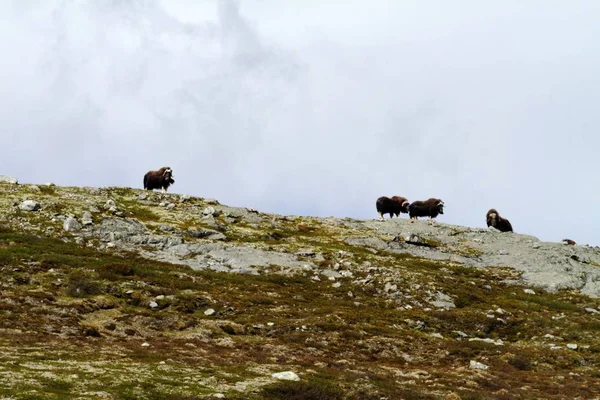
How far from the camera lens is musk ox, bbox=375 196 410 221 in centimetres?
8112

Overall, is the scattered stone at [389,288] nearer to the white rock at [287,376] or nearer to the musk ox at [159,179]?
the white rock at [287,376]

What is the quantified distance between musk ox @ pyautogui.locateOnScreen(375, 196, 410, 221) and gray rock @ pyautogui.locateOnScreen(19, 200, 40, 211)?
4400 centimetres

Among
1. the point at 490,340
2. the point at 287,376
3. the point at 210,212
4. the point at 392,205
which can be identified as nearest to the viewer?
the point at 287,376

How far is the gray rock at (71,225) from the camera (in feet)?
170

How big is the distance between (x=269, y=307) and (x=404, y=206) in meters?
48.8

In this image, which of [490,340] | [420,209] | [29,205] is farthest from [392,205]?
[29,205]

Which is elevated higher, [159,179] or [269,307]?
[159,179]

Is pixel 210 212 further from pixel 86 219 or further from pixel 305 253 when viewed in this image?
pixel 305 253

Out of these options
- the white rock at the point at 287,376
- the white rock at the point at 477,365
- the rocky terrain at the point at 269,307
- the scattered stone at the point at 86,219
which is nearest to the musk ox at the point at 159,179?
the rocky terrain at the point at 269,307

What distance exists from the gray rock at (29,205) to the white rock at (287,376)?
139 feet

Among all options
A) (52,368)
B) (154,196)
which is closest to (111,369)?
(52,368)

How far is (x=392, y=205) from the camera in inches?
3233

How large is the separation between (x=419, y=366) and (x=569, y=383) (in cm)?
Result: 694

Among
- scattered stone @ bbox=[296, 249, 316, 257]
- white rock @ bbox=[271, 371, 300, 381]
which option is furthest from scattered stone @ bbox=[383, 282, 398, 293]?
white rock @ bbox=[271, 371, 300, 381]
